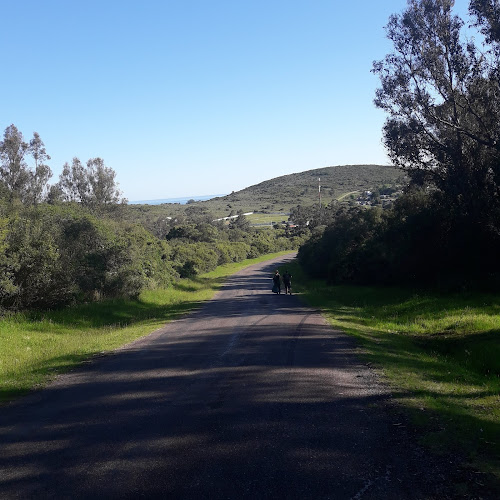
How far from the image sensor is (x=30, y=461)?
5.06m

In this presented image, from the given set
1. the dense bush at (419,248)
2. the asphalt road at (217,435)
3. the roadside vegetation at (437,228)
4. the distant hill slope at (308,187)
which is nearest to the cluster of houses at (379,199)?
the distant hill slope at (308,187)

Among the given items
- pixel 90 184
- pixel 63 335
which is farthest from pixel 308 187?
pixel 63 335

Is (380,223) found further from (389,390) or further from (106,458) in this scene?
(106,458)

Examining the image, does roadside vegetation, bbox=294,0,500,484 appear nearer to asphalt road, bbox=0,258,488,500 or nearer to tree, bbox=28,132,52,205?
asphalt road, bbox=0,258,488,500

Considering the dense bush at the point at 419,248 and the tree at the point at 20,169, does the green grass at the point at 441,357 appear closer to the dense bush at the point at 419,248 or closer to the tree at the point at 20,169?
the dense bush at the point at 419,248

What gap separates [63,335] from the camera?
1495 centimetres

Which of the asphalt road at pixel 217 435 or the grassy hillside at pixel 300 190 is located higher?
the grassy hillside at pixel 300 190

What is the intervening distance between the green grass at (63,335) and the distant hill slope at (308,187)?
102425 mm

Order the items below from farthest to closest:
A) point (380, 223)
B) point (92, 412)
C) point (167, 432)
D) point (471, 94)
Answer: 1. point (380, 223)
2. point (471, 94)
3. point (92, 412)
4. point (167, 432)

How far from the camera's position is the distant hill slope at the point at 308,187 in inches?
5298

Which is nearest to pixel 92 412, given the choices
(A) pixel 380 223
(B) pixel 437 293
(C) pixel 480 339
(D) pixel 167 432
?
(D) pixel 167 432

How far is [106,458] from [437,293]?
1996cm

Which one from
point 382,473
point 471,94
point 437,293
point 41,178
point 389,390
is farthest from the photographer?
point 41,178

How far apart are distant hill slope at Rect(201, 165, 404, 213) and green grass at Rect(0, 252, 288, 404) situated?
336 ft
